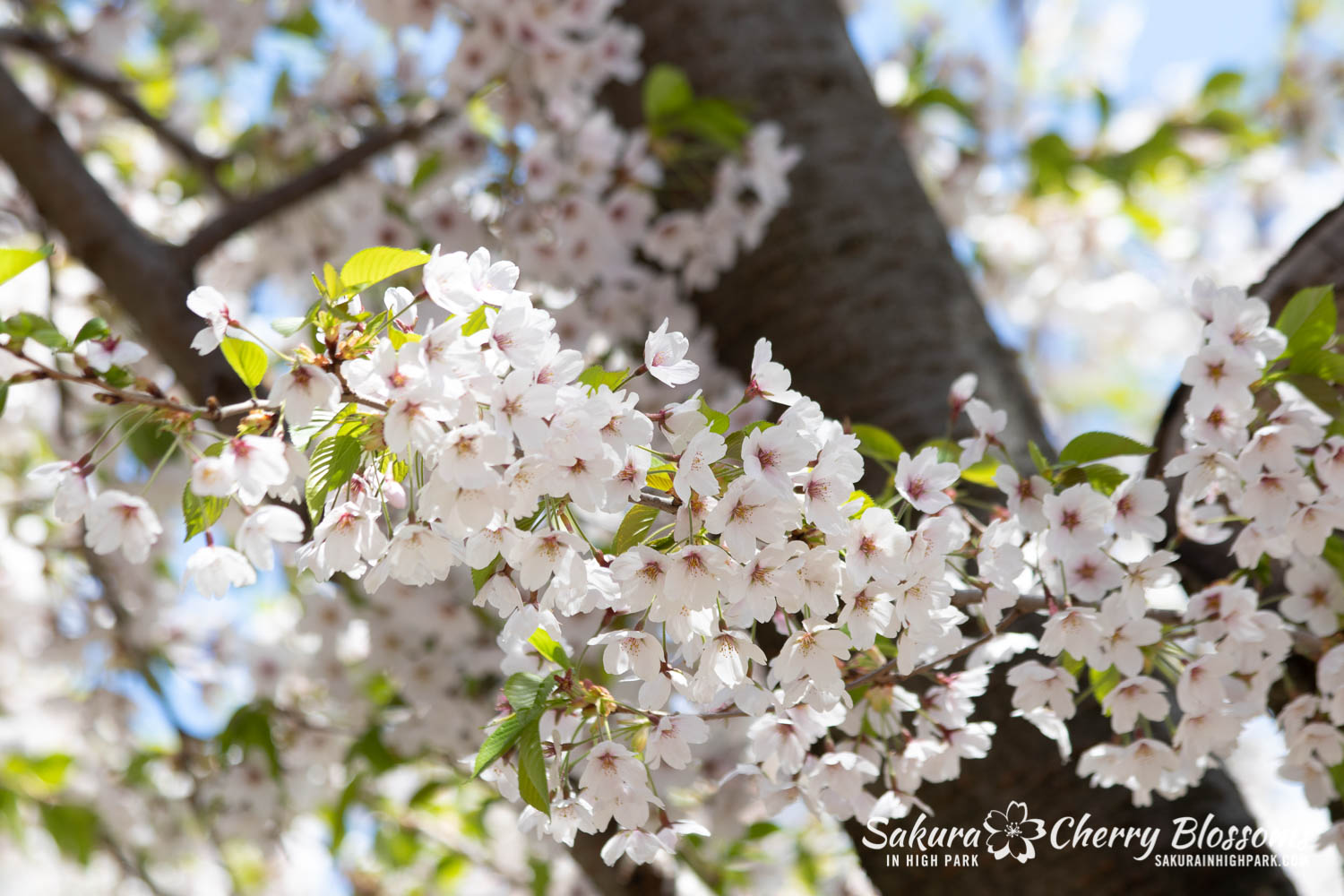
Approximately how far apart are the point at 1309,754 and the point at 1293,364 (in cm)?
38

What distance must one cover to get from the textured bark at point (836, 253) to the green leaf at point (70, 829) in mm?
1760

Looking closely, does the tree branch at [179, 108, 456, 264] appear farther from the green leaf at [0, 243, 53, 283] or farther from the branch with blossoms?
the branch with blossoms

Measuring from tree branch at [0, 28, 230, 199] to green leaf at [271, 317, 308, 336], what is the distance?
1.44 meters

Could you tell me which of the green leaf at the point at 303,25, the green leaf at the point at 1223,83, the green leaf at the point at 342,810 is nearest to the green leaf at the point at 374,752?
the green leaf at the point at 342,810

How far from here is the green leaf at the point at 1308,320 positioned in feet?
3.01

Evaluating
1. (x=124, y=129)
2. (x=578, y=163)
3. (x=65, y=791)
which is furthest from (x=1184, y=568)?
(x=124, y=129)

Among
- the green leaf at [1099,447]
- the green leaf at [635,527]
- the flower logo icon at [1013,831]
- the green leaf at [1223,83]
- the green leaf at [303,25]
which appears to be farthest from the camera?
the green leaf at [303,25]

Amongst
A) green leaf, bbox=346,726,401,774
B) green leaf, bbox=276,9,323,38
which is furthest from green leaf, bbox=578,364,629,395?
green leaf, bbox=276,9,323,38

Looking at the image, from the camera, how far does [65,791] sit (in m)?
2.83

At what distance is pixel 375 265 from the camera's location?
0.75m

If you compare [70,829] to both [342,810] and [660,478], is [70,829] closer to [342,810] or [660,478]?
[342,810]

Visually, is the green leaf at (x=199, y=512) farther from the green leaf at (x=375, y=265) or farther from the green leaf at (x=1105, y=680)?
the green leaf at (x=1105, y=680)

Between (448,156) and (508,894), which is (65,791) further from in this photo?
(448,156)

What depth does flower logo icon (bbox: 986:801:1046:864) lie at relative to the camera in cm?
127
